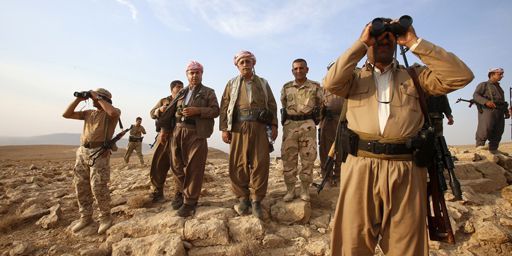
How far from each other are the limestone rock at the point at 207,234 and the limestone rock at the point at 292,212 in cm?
90

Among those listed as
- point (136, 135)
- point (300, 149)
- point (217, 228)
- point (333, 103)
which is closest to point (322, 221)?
point (300, 149)

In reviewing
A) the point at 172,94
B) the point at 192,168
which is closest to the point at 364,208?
the point at 192,168

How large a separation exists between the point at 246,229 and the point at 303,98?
2.33 m

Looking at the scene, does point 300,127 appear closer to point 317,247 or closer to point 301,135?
point 301,135

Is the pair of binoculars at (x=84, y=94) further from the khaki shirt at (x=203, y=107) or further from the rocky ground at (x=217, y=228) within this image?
the rocky ground at (x=217, y=228)

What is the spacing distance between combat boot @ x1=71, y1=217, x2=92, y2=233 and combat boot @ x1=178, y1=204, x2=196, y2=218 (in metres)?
1.55

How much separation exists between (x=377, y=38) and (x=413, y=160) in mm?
1013

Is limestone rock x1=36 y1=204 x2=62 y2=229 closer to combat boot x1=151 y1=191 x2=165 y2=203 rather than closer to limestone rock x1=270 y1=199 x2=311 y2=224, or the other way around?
combat boot x1=151 y1=191 x2=165 y2=203

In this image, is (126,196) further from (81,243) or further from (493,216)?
(493,216)

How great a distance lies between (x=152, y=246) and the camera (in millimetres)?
3645

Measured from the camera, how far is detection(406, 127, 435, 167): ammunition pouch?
6.93 feet

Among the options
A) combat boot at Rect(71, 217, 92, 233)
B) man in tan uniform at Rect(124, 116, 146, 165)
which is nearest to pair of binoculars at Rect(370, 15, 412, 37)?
combat boot at Rect(71, 217, 92, 233)

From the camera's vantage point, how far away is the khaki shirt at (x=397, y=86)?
202 cm

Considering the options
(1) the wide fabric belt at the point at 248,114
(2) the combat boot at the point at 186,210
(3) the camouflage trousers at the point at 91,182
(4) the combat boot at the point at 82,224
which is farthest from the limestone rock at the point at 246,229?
(4) the combat boot at the point at 82,224
